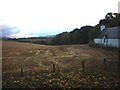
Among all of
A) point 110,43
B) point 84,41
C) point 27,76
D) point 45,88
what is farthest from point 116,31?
point 45,88

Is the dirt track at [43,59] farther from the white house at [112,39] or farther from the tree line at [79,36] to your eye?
the tree line at [79,36]

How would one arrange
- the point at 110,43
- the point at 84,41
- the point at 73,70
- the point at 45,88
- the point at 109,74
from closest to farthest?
the point at 45,88
the point at 109,74
the point at 73,70
the point at 110,43
the point at 84,41

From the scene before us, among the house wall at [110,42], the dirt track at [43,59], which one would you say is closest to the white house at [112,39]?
the house wall at [110,42]

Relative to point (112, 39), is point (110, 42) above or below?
below

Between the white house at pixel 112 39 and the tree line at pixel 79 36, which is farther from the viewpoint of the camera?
the tree line at pixel 79 36

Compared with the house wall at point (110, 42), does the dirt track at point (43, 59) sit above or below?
below

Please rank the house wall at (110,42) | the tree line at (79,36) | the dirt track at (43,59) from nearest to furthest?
the dirt track at (43,59)
the house wall at (110,42)
the tree line at (79,36)

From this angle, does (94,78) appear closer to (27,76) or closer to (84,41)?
(27,76)

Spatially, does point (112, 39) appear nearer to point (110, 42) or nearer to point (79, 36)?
point (110, 42)

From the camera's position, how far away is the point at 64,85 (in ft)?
57.2

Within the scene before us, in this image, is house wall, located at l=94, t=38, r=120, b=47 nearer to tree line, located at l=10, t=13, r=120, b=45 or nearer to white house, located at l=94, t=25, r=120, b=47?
white house, located at l=94, t=25, r=120, b=47

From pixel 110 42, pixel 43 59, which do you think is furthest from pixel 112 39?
pixel 43 59

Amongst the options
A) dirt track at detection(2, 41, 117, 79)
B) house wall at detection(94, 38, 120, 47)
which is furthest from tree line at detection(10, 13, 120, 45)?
dirt track at detection(2, 41, 117, 79)

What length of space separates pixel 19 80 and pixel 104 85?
21.8 ft
